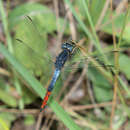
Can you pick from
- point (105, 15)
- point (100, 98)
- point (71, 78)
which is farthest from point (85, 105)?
point (105, 15)

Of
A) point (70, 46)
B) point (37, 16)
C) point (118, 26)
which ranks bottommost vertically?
point (70, 46)

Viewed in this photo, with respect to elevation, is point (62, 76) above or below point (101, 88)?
above

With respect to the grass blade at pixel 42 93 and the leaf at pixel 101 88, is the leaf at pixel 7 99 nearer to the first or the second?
the grass blade at pixel 42 93

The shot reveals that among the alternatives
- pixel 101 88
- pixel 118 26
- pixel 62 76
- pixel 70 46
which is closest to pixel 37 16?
pixel 70 46

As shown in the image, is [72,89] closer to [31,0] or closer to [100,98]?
[100,98]

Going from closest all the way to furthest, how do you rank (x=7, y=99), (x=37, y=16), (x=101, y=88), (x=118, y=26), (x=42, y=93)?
1. (x=42, y=93)
2. (x=7, y=99)
3. (x=118, y=26)
4. (x=101, y=88)
5. (x=37, y=16)

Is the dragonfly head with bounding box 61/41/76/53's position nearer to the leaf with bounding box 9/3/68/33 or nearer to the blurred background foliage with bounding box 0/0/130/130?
the blurred background foliage with bounding box 0/0/130/130

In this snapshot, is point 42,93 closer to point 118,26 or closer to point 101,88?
point 101,88

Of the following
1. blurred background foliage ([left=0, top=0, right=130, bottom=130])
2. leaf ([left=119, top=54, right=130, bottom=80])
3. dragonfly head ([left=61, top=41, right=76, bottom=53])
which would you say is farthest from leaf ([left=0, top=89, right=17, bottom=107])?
leaf ([left=119, top=54, right=130, bottom=80])

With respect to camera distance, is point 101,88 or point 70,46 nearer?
point 70,46
